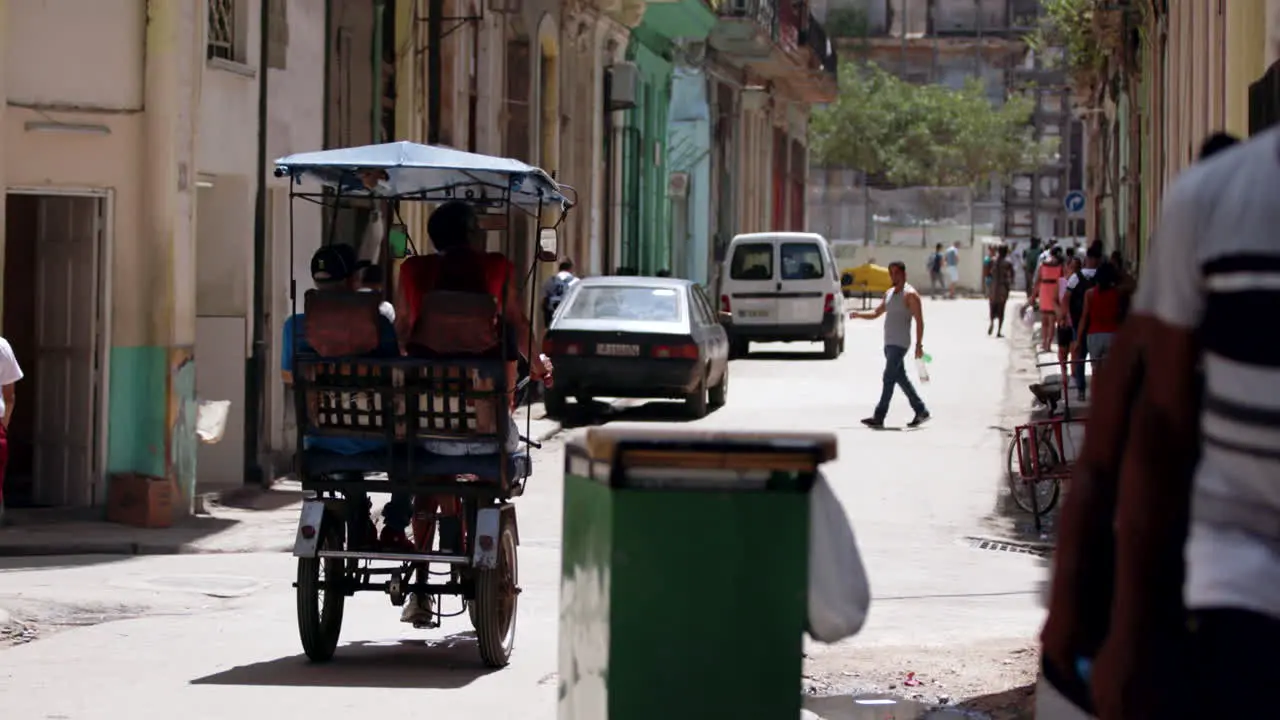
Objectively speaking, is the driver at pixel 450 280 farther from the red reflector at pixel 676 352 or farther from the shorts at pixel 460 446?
the red reflector at pixel 676 352

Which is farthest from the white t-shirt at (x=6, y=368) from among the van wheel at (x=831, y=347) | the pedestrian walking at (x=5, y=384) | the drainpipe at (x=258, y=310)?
the van wheel at (x=831, y=347)

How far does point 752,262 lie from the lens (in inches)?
1359

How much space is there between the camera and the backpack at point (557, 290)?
2559 centimetres

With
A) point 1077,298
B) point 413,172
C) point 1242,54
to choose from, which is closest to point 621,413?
point 1077,298

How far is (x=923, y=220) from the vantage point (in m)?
75.7

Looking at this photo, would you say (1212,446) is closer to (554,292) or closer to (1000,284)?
(554,292)

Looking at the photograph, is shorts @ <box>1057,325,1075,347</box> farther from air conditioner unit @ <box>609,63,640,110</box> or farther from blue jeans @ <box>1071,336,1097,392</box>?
air conditioner unit @ <box>609,63,640,110</box>

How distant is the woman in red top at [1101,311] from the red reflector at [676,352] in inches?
151

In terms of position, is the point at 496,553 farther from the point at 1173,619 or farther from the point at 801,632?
the point at 1173,619

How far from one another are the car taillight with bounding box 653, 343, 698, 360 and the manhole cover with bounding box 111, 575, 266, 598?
10.4 metres

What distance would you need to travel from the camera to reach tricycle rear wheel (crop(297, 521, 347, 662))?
8.98 m

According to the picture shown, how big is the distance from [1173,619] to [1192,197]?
59cm

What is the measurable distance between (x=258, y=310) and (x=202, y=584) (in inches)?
223

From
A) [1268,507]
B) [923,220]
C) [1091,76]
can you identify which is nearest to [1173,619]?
[1268,507]
